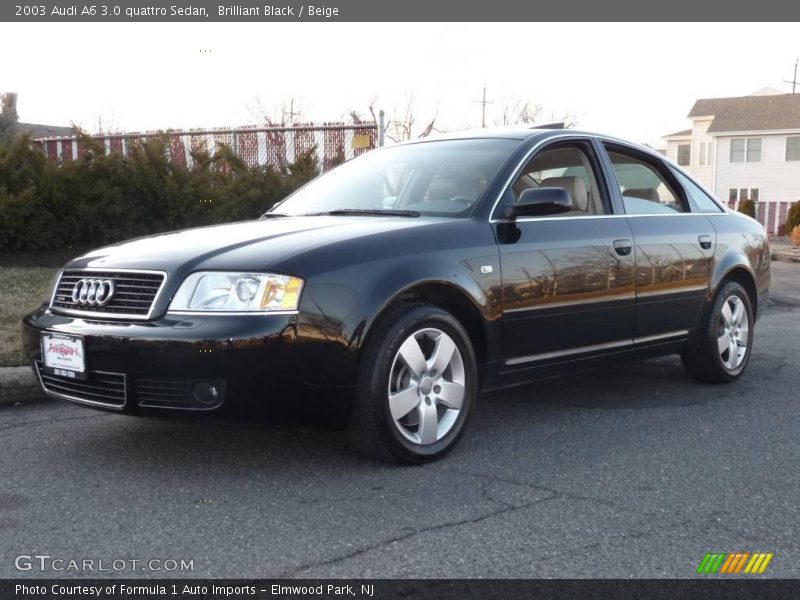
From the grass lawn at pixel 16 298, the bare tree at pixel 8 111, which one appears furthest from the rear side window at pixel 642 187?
the bare tree at pixel 8 111

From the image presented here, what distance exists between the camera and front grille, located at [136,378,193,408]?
3.75 metres

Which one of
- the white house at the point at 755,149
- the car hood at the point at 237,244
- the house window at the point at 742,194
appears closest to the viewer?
the car hood at the point at 237,244

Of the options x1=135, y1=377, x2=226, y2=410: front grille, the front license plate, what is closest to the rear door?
x1=135, y1=377, x2=226, y2=410: front grille

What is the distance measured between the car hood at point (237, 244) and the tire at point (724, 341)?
2402 mm

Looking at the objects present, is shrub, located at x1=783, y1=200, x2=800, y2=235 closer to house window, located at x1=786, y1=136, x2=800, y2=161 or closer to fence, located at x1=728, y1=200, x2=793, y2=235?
fence, located at x1=728, y1=200, x2=793, y2=235

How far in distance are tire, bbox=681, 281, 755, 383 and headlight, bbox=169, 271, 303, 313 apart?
10.4 ft

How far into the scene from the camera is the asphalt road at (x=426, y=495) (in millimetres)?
3115

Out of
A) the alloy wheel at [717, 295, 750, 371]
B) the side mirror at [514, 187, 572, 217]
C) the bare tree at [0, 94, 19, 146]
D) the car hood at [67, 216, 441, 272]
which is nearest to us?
the car hood at [67, 216, 441, 272]

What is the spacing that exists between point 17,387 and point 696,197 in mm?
4420

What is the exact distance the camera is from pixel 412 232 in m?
4.27

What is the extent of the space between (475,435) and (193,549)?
6.42 ft

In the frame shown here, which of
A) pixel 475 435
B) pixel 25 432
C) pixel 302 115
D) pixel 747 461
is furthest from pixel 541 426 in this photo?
pixel 302 115

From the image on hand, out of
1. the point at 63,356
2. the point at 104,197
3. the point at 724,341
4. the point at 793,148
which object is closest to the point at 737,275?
the point at 724,341

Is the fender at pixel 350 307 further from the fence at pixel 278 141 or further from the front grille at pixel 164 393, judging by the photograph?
the fence at pixel 278 141
